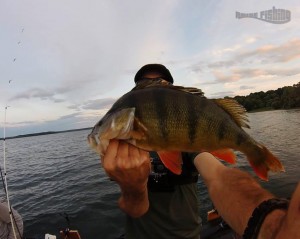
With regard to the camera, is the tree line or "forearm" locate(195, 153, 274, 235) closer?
"forearm" locate(195, 153, 274, 235)

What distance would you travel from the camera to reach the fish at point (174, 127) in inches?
92.6

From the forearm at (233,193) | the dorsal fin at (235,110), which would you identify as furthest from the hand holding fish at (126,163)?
the dorsal fin at (235,110)

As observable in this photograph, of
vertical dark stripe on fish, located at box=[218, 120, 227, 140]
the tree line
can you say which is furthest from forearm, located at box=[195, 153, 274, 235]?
the tree line

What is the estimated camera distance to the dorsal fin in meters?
2.56

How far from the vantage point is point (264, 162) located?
7.45 ft

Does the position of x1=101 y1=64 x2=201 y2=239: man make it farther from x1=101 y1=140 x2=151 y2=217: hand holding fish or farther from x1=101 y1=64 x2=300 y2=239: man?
x1=101 y1=140 x2=151 y2=217: hand holding fish

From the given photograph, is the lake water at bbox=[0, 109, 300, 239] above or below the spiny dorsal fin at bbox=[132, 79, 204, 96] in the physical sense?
below

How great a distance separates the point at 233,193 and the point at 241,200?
0.71 ft

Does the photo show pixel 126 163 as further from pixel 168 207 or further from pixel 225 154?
pixel 168 207

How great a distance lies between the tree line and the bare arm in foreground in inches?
3915

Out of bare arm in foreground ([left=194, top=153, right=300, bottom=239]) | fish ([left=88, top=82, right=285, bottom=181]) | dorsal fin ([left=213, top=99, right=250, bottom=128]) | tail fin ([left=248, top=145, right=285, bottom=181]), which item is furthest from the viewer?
dorsal fin ([left=213, top=99, right=250, bottom=128])

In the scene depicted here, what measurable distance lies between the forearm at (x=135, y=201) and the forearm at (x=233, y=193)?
655mm

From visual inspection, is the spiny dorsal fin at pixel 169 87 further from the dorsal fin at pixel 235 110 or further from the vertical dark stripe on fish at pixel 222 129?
the vertical dark stripe on fish at pixel 222 129

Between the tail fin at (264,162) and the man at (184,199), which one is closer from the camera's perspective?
the man at (184,199)
